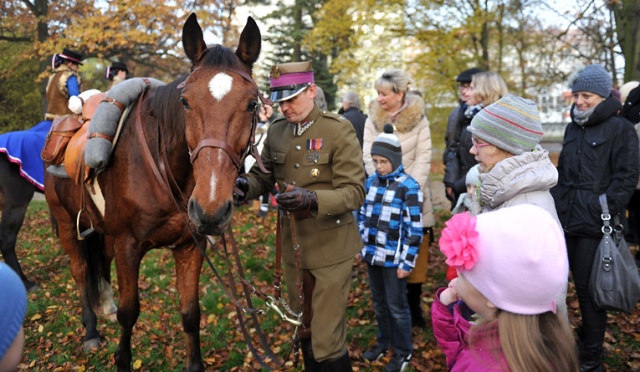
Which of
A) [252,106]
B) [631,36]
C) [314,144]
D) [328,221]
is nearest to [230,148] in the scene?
[252,106]

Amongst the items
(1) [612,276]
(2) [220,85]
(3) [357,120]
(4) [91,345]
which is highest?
(2) [220,85]

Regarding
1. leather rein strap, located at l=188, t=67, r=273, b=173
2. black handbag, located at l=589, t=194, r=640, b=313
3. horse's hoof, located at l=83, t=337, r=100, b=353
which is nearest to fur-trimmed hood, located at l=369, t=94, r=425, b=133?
black handbag, located at l=589, t=194, r=640, b=313

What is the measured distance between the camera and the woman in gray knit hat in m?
3.45

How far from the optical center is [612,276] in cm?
332

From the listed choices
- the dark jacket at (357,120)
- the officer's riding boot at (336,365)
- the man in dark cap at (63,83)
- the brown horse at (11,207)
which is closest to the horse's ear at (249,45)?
the officer's riding boot at (336,365)

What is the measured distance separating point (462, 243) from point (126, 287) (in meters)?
2.72

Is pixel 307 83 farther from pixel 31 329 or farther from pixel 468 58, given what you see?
pixel 468 58

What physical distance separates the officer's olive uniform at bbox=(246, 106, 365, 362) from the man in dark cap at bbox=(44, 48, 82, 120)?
172 inches

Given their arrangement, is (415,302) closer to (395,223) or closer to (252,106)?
(395,223)

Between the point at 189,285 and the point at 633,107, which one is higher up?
the point at 633,107

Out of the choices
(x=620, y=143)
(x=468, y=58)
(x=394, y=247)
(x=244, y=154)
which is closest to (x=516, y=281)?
(x=244, y=154)

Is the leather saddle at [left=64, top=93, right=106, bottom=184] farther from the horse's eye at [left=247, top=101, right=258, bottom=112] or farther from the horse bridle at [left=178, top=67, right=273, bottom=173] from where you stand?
the horse's eye at [left=247, top=101, right=258, bottom=112]

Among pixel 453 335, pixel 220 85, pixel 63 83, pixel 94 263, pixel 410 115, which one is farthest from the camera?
pixel 63 83

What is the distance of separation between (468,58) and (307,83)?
36.3 ft
